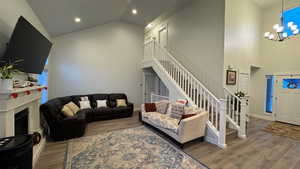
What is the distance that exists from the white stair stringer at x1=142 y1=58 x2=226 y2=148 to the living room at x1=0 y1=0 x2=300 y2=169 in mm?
28

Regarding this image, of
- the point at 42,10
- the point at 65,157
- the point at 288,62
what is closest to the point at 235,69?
the point at 288,62

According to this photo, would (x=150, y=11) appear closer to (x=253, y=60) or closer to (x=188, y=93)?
(x=188, y=93)

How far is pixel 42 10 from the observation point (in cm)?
313

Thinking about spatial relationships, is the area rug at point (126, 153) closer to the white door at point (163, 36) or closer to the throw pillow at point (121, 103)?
the throw pillow at point (121, 103)

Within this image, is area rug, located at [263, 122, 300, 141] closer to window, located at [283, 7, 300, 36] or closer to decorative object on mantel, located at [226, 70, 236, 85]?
decorative object on mantel, located at [226, 70, 236, 85]

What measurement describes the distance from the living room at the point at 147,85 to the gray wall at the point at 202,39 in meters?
0.04

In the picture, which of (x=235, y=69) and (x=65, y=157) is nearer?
(x=65, y=157)

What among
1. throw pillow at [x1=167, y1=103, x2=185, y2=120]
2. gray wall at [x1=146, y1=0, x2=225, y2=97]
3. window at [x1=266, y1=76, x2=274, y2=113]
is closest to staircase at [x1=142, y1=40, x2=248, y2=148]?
throw pillow at [x1=167, y1=103, x2=185, y2=120]

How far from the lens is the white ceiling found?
3191mm

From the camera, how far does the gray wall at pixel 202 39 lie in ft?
13.2

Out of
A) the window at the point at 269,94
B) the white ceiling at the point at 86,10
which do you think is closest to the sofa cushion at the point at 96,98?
the white ceiling at the point at 86,10

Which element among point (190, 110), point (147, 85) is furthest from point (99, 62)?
point (190, 110)

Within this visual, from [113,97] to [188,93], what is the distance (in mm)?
3208

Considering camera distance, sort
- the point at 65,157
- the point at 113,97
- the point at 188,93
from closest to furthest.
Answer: the point at 65,157 < the point at 188,93 < the point at 113,97
